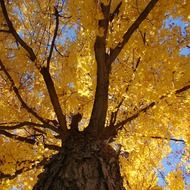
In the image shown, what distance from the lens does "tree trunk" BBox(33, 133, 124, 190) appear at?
3.47m

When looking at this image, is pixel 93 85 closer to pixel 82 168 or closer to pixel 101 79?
pixel 101 79

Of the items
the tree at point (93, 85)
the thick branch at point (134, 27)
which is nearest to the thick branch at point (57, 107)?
the tree at point (93, 85)

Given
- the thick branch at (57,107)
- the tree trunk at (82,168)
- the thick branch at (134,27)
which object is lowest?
the tree trunk at (82,168)

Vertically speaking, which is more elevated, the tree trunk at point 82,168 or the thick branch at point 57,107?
the thick branch at point 57,107

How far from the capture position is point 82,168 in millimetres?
3646

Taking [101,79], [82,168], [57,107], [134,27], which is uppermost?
[134,27]

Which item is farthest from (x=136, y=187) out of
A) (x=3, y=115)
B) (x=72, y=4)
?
(x=72, y=4)

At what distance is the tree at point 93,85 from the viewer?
3.80 metres

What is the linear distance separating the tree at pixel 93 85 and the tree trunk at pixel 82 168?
0.4 inches

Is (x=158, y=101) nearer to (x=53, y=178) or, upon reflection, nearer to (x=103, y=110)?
(x=103, y=110)

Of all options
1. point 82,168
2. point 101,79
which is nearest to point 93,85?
point 101,79

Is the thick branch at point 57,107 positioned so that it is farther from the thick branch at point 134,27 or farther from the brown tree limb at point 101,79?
the thick branch at point 134,27

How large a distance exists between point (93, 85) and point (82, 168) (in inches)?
49.9

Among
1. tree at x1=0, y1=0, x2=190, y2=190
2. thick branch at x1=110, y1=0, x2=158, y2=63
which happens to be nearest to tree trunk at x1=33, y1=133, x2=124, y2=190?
tree at x1=0, y1=0, x2=190, y2=190
